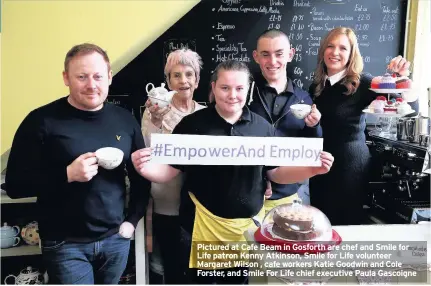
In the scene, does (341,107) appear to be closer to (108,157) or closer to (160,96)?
(160,96)

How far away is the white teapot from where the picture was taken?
1.35 metres

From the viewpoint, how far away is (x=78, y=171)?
1245mm

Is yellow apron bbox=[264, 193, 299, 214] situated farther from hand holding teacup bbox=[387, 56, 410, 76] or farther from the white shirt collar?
hand holding teacup bbox=[387, 56, 410, 76]

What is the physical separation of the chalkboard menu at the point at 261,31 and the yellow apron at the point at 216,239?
1.41 ft

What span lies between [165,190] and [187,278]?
34 cm

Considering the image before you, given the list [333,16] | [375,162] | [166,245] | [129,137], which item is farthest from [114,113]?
[375,162]

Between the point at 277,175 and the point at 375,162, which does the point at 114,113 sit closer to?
the point at 277,175

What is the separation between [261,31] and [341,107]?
0.40 m

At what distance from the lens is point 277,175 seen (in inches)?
54.7

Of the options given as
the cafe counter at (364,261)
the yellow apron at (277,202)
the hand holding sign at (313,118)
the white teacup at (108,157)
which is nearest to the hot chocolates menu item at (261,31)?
the hand holding sign at (313,118)

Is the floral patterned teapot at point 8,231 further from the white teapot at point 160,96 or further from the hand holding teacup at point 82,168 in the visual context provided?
the white teapot at point 160,96

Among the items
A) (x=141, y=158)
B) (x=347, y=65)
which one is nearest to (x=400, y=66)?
(x=347, y=65)

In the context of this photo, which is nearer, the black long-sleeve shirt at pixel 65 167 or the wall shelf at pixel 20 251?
the black long-sleeve shirt at pixel 65 167

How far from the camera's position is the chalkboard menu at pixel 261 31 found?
4.48 feet
